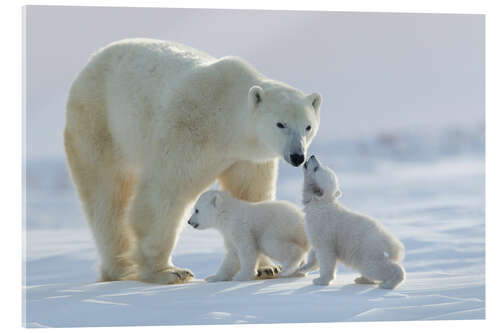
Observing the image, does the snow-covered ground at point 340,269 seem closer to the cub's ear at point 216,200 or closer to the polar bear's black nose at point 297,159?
the cub's ear at point 216,200

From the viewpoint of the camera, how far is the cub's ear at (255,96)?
16.7 feet

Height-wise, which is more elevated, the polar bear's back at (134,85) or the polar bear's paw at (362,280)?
the polar bear's back at (134,85)

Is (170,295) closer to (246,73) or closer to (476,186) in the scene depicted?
(246,73)

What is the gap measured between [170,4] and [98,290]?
207 cm

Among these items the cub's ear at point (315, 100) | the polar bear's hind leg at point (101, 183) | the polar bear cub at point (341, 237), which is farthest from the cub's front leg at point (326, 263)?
the polar bear's hind leg at point (101, 183)

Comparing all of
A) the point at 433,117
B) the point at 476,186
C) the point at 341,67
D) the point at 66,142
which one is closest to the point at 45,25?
the point at 66,142

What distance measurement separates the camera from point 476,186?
20.8 ft

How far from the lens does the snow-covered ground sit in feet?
15.6

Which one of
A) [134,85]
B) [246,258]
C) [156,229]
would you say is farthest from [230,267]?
[134,85]

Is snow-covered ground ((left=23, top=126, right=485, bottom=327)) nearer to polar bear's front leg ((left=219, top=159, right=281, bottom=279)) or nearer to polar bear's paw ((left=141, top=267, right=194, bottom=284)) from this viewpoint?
polar bear's paw ((left=141, top=267, right=194, bottom=284))

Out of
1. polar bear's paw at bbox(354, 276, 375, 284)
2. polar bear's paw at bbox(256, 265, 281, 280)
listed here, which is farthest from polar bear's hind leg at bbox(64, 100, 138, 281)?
polar bear's paw at bbox(354, 276, 375, 284)

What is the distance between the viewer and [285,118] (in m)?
4.97

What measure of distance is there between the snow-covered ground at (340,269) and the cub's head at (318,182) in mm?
573

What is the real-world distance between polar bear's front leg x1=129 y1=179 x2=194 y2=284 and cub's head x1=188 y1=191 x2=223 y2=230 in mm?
172
